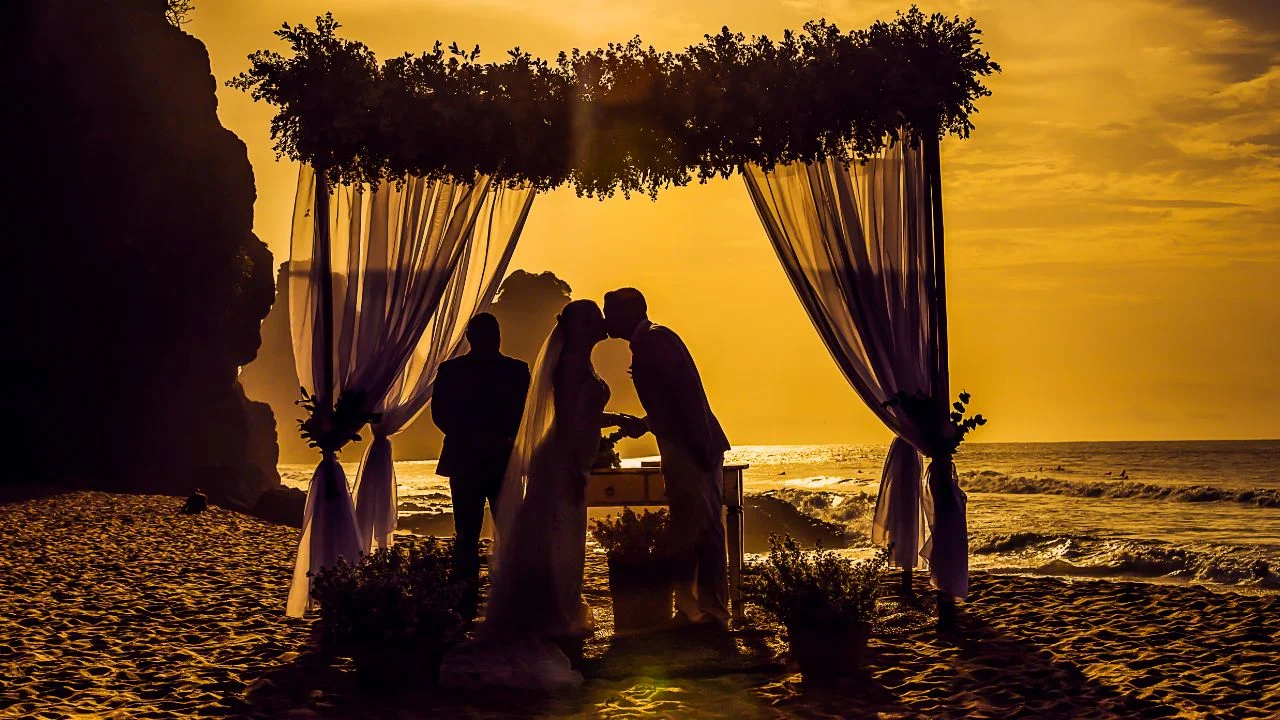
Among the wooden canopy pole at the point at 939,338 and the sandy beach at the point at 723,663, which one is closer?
the sandy beach at the point at 723,663

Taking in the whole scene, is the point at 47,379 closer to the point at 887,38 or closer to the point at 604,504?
the point at 604,504

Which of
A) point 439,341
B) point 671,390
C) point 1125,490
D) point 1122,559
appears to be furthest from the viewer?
point 1125,490

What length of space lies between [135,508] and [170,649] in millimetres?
13539

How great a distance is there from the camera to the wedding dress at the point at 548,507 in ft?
23.5

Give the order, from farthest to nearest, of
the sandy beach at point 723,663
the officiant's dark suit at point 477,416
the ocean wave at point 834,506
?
the ocean wave at point 834,506
the officiant's dark suit at point 477,416
the sandy beach at point 723,663

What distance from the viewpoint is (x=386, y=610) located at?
6.30 metres

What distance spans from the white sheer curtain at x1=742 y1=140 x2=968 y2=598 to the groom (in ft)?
3.78

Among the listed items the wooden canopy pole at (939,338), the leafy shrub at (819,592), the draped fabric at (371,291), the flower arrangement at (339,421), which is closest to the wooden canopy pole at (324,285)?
the draped fabric at (371,291)

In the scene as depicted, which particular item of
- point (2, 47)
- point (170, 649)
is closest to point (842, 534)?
point (170, 649)

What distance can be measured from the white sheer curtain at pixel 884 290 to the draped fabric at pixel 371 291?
2.43 m

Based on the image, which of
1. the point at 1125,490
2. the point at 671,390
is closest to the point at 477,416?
the point at 671,390

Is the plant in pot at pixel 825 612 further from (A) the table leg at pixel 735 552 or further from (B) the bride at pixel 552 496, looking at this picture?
(A) the table leg at pixel 735 552

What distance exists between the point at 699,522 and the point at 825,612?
1487 millimetres

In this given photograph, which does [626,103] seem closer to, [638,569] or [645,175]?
[645,175]
